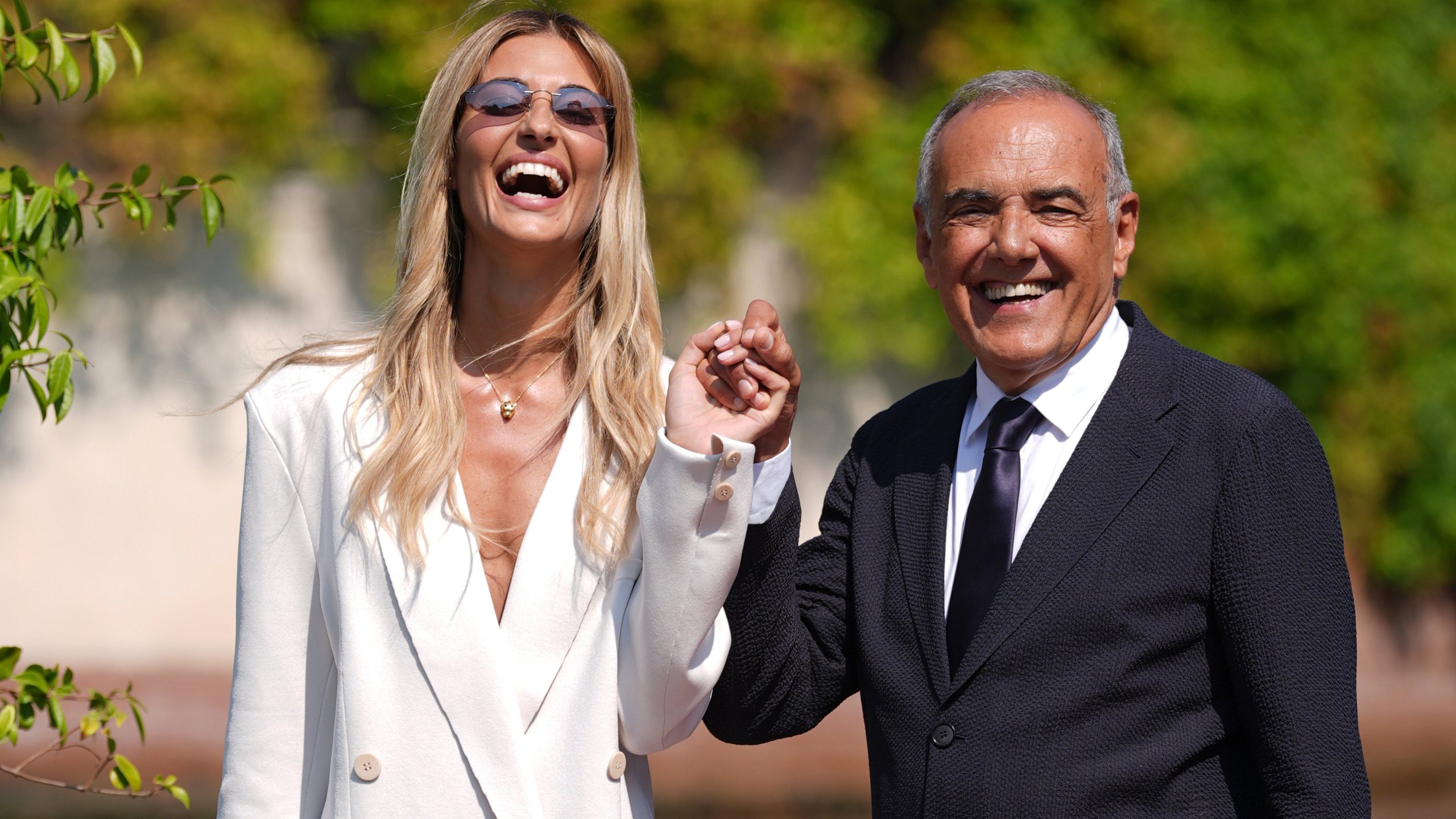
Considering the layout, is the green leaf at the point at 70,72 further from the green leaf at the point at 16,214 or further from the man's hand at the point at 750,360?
the man's hand at the point at 750,360

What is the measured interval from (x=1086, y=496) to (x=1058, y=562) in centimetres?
11

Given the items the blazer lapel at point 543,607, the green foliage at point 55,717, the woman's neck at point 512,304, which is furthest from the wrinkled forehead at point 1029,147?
the green foliage at point 55,717

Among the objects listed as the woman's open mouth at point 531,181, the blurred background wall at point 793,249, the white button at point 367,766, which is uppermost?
the blurred background wall at point 793,249

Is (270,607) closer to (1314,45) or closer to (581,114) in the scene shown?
(581,114)

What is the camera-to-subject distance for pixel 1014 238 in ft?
6.97

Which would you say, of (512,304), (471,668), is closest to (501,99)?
(512,304)

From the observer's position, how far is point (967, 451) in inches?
90.3

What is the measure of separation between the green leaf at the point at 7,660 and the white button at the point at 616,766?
33.6 inches

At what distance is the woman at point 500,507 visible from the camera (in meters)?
2.10

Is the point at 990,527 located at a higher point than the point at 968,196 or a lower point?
lower

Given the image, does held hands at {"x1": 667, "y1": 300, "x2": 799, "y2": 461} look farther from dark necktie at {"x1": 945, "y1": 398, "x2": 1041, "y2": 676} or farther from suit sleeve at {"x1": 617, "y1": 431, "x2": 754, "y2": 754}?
dark necktie at {"x1": 945, "y1": 398, "x2": 1041, "y2": 676}

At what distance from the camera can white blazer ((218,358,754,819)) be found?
2.08 meters

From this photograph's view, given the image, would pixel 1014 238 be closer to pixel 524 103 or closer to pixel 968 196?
pixel 968 196

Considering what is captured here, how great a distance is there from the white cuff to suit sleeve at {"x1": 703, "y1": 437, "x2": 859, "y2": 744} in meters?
0.01
